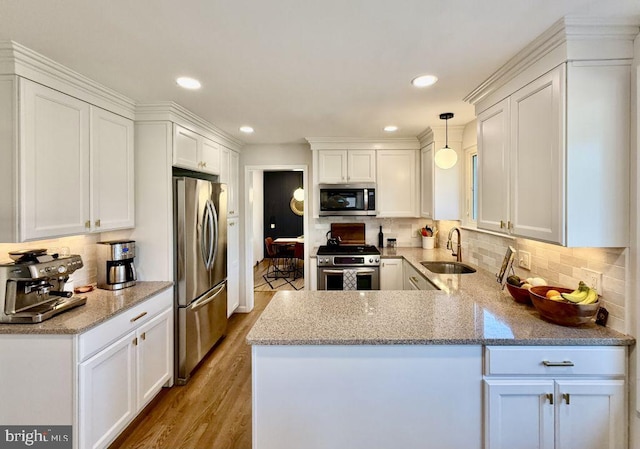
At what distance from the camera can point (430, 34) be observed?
1.49 meters

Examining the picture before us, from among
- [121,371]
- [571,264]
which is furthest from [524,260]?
[121,371]

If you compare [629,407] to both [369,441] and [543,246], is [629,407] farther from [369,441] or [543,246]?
[369,441]

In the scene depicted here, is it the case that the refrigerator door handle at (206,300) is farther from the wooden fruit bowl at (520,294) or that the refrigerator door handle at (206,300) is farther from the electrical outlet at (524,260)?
the electrical outlet at (524,260)

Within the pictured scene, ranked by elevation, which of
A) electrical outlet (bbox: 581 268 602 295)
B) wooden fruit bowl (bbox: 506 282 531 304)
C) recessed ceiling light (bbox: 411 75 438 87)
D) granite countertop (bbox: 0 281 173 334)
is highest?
recessed ceiling light (bbox: 411 75 438 87)

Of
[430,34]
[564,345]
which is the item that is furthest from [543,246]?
[430,34]

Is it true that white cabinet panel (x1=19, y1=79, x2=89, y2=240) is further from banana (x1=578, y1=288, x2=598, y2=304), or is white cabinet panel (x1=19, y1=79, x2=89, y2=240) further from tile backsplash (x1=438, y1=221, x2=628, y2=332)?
tile backsplash (x1=438, y1=221, x2=628, y2=332)

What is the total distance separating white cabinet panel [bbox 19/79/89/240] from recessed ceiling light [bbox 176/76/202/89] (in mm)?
638

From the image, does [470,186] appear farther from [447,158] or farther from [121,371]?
[121,371]

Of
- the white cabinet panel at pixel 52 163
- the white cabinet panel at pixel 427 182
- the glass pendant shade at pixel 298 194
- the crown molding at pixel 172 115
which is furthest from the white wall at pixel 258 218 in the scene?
the white cabinet panel at pixel 52 163

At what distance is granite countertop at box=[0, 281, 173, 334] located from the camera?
5.26ft

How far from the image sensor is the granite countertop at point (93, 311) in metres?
1.60

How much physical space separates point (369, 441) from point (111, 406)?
1553 mm

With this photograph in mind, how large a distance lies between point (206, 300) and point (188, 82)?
1920 millimetres

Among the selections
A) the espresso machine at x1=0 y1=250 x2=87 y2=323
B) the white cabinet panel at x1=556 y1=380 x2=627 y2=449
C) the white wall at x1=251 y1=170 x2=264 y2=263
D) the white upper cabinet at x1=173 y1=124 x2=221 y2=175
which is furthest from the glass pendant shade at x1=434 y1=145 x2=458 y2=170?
the white wall at x1=251 y1=170 x2=264 y2=263
